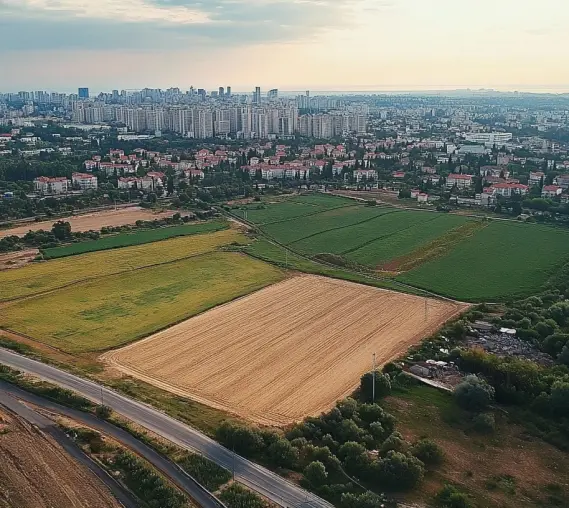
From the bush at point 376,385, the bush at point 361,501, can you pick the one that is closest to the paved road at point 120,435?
the bush at point 361,501

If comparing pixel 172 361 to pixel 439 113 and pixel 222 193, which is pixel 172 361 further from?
pixel 439 113

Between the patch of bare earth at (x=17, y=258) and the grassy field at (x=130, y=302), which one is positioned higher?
the patch of bare earth at (x=17, y=258)

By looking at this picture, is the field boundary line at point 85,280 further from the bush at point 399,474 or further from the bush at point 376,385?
the bush at point 399,474

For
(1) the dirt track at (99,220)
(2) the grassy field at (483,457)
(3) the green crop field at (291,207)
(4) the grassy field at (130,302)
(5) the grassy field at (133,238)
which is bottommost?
(2) the grassy field at (483,457)

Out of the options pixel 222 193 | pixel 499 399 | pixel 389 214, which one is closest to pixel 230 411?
pixel 499 399

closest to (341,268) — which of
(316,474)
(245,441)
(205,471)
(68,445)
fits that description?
(245,441)

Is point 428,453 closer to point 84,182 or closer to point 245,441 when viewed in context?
point 245,441

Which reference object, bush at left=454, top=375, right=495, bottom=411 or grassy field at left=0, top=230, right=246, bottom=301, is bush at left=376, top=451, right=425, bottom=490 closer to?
bush at left=454, top=375, right=495, bottom=411
